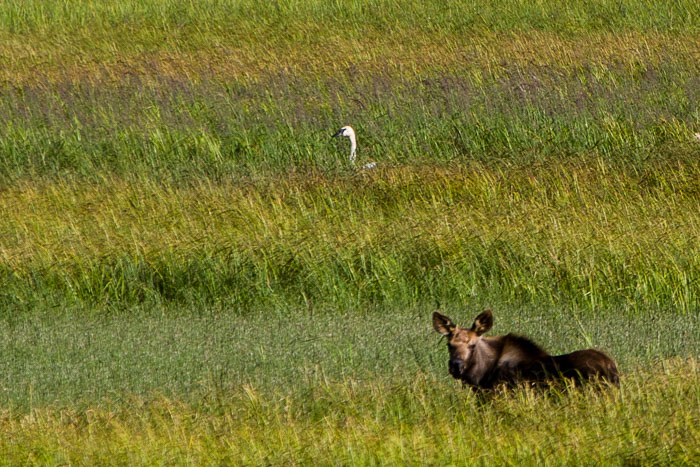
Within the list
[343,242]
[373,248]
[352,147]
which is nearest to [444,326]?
[373,248]

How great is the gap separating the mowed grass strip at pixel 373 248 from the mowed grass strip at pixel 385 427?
8.54 feet

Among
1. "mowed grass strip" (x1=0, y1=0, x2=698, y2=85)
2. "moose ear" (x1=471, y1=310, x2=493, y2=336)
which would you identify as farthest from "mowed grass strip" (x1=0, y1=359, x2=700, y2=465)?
"mowed grass strip" (x1=0, y1=0, x2=698, y2=85)

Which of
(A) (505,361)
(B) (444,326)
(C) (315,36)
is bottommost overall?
(C) (315,36)

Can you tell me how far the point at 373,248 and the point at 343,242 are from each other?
27 cm

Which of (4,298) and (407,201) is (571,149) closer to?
(407,201)

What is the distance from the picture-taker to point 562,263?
823 cm

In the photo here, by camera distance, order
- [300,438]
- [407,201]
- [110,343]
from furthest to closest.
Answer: [407,201]
[110,343]
[300,438]

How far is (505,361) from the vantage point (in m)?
5.48

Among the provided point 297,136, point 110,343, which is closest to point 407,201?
point 297,136

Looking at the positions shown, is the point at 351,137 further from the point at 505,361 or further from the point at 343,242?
the point at 505,361

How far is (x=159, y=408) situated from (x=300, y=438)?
0.91 m

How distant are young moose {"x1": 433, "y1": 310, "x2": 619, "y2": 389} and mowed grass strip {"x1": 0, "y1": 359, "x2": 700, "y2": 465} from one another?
0.34 ft

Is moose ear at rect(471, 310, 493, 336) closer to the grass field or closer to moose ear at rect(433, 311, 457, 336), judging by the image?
moose ear at rect(433, 311, 457, 336)

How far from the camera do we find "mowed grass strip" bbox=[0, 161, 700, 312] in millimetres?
8227
